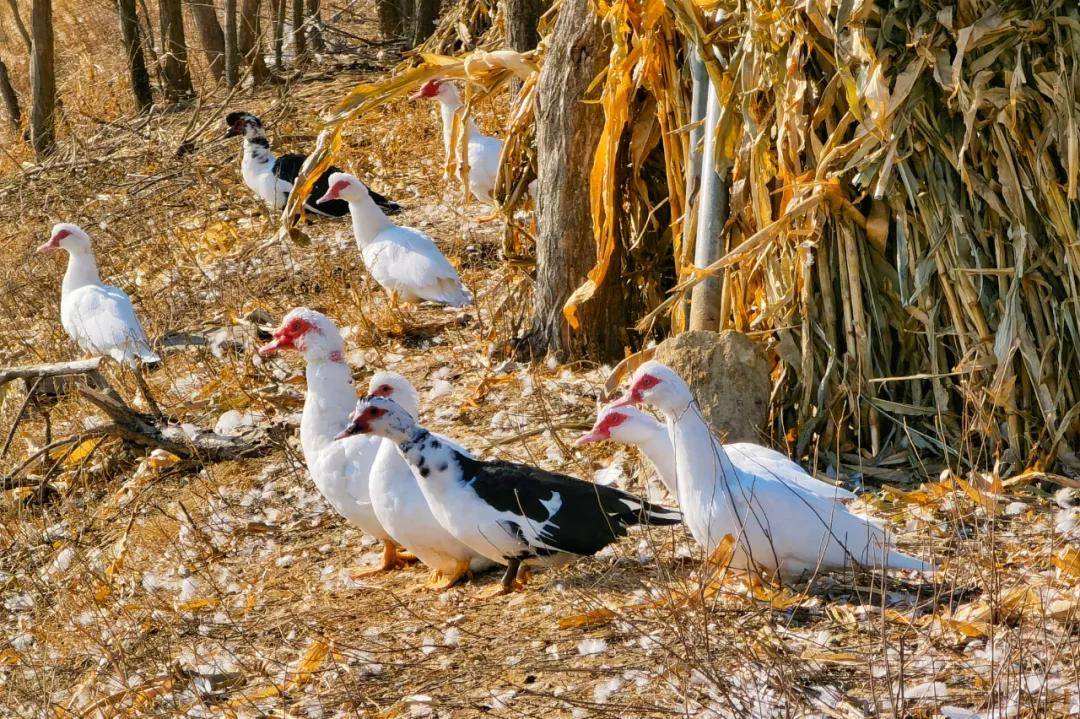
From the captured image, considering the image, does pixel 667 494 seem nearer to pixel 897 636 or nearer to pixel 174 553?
pixel 897 636

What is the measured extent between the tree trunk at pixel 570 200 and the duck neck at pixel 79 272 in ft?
11.9

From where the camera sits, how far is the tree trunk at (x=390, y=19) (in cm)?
1399

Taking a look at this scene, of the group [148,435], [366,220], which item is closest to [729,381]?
[148,435]

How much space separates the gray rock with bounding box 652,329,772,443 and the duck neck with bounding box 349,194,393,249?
11.5 ft

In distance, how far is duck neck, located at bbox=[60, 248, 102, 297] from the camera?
892 centimetres

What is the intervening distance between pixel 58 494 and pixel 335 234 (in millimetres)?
3736

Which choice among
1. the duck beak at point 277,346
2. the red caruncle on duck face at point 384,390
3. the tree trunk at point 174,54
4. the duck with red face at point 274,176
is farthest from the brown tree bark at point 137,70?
the red caruncle on duck face at point 384,390

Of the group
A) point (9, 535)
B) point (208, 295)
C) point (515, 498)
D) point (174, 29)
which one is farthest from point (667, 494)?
point (174, 29)

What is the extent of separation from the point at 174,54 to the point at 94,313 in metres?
6.09

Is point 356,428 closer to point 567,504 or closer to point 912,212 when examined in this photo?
point 567,504

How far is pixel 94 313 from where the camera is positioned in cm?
825

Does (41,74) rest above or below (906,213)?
above

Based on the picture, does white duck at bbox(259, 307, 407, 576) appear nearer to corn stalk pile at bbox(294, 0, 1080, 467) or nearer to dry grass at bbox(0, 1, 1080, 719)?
dry grass at bbox(0, 1, 1080, 719)

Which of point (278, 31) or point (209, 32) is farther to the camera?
point (209, 32)
